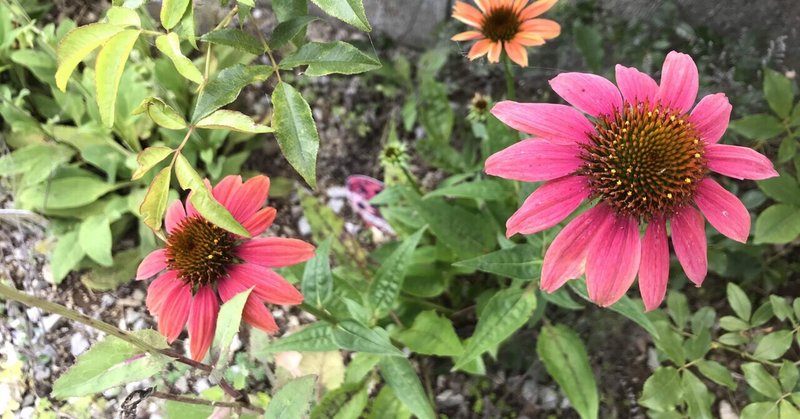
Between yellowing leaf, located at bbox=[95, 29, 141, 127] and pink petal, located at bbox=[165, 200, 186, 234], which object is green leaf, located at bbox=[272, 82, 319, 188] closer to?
yellowing leaf, located at bbox=[95, 29, 141, 127]

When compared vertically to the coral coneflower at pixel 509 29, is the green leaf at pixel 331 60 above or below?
below

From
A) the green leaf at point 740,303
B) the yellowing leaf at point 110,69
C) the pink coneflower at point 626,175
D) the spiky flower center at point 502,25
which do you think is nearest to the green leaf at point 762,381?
the green leaf at point 740,303

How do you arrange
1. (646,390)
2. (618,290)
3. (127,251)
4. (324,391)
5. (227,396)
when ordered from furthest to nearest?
(127,251) → (324,391) → (646,390) → (227,396) → (618,290)

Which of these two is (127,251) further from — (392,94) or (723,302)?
(723,302)

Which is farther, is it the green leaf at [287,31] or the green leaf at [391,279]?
the green leaf at [391,279]

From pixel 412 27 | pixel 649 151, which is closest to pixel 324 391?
pixel 649 151

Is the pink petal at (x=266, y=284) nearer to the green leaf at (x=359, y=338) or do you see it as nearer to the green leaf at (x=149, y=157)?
the green leaf at (x=359, y=338)
